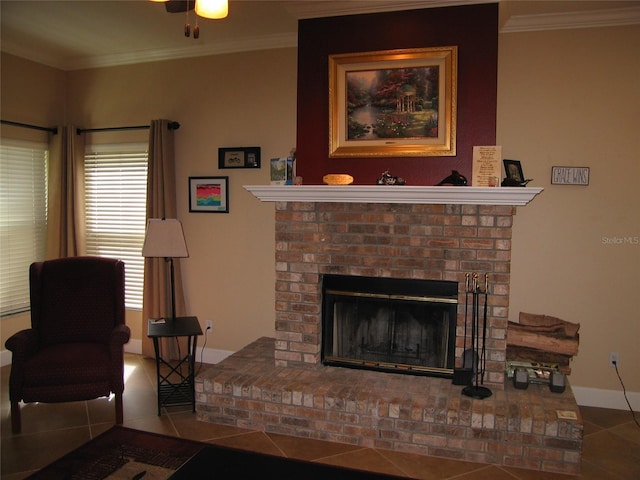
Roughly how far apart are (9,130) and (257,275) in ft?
8.75

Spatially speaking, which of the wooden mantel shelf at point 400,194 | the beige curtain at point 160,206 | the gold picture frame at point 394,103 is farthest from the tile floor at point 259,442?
the gold picture frame at point 394,103

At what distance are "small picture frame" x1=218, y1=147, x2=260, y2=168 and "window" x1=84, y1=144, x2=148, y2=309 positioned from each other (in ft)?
2.92

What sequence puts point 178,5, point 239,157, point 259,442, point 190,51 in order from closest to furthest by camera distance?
point 178,5 → point 259,442 → point 239,157 → point 190,51

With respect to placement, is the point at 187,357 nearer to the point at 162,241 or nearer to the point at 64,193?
the point at 162,241

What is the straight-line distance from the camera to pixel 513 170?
3.39m

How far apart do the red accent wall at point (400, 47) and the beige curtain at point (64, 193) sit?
2.61 metres

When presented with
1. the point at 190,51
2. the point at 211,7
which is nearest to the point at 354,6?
the point at 211,7

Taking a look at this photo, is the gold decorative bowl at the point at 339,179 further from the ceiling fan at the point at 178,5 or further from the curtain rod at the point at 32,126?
the curtain rod at the point at 32,126

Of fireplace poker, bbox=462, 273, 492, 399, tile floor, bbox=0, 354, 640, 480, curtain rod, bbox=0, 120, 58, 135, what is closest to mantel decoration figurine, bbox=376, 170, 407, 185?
fireplace poker, bbox=462, 273, 492, 399

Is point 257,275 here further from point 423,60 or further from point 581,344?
point 581,344

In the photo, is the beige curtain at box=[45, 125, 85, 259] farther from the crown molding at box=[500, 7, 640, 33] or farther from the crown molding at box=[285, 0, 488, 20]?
the crown molding at box=[500, 7, 640, 33]

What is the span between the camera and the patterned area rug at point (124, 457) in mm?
2658

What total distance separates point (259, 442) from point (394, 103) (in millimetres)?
2444

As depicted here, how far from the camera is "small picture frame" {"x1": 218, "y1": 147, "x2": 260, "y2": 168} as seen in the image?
4.25 metres
